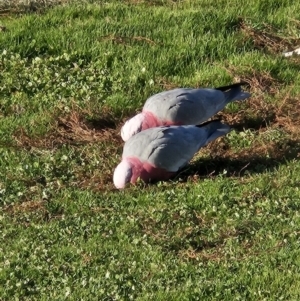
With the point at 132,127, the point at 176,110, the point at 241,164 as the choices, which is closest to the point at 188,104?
the point at 176,110

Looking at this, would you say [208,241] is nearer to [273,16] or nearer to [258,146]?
[258,146]

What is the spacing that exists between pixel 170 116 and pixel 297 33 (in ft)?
9.01

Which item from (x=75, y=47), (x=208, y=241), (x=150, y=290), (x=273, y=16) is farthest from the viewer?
(x=273, y=16)

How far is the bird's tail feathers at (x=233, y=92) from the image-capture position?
7.25m

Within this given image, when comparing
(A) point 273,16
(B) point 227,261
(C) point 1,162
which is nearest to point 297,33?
(A) point 273,16

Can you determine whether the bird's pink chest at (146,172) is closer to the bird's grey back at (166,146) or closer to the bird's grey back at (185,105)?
the bird's grey back at (166,146)

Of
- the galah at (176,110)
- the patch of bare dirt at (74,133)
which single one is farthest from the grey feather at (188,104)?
the patch of bare dirt at (74,133)

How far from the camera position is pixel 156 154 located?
633cm

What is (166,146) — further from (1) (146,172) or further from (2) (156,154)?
(1) (146,172)

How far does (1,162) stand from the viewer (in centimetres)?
695

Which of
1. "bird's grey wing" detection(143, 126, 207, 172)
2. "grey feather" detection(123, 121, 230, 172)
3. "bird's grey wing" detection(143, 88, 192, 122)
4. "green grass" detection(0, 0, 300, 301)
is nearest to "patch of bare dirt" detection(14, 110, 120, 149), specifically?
"green grass" detection(0, 0, 300, 301)

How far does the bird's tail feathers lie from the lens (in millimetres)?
7250

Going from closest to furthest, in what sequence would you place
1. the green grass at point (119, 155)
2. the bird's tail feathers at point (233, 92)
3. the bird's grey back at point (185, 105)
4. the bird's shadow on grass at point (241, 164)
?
the green grass at point (119, 155) < the bird's shadow on grass at point (241, 164) < the bird's grey back at point (185, 105) < the bird's tail feathers at point (233, 92)

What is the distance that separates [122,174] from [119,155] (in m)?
0.68
